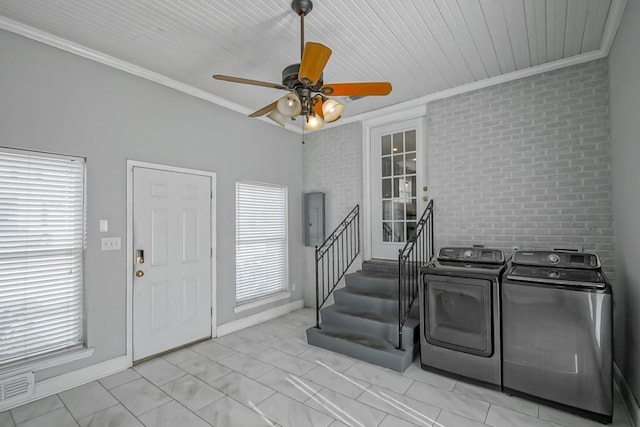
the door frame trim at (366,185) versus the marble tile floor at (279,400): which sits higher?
the door frame trim at (366,185)

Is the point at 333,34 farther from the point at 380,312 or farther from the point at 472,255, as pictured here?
the point at 380,312

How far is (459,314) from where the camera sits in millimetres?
2846

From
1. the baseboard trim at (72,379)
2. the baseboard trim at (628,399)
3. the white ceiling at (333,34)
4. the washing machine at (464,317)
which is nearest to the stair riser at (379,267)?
the washing machine at (464,317)

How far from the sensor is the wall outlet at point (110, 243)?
3.01m

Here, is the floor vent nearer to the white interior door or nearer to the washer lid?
the white interior door

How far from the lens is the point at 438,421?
227 cm

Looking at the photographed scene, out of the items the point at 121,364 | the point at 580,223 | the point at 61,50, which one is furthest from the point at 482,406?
the point at 61,50

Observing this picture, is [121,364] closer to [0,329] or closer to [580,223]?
[0,329]

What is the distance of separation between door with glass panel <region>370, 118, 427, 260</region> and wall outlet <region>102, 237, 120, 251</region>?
3.21 metres

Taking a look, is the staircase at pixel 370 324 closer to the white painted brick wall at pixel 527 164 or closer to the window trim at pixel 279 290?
the white painted brick wall at pixel 527 164

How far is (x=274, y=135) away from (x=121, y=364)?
347cm

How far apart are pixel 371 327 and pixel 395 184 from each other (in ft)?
6.71

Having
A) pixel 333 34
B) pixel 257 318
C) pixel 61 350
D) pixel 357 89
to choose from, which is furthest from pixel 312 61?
pixel 257 318

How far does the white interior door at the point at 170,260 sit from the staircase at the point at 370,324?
145 centimetres
